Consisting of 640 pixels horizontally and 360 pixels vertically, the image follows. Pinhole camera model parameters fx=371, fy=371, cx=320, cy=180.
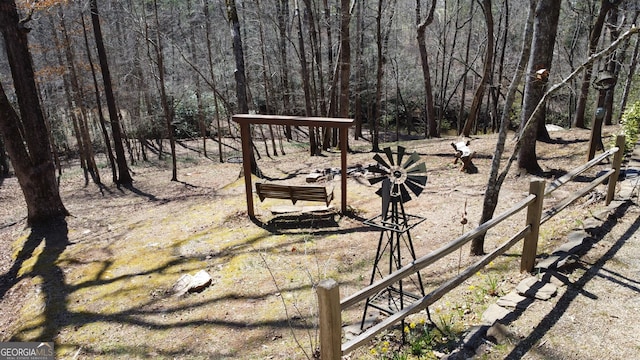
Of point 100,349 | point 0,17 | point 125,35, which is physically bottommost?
point 100,349

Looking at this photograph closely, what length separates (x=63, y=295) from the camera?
5855mm

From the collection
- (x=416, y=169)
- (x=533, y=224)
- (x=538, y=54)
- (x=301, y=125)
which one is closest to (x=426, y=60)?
(x=538, y=54)

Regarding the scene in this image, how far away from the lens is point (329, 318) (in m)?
2.43

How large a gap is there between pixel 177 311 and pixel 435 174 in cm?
705

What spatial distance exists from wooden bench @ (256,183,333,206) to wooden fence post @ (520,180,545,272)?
3954mm

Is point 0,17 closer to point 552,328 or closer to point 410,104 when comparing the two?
point 552,328

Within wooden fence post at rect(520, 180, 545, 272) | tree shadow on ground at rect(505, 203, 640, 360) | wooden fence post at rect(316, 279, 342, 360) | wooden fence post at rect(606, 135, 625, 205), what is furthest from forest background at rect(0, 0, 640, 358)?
wooden fence post at rect(316, 279, 342, 360)

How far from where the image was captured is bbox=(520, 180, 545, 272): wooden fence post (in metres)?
4.03

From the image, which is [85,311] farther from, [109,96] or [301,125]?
[109,96]

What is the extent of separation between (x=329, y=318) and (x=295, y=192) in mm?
5251

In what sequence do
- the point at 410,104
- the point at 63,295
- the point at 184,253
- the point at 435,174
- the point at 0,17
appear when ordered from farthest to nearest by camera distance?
the point at 410,104
the point at 435,174
the point at 0,17
the point at 184,253
the point at 63,295

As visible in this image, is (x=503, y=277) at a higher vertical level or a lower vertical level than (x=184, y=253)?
higher

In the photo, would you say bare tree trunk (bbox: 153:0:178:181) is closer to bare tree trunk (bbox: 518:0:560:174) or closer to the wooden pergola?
the wooden pergola

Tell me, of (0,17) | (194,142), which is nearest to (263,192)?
(0,17)
